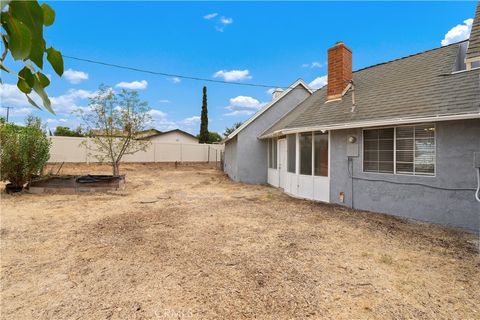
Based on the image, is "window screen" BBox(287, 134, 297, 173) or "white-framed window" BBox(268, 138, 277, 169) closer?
"window screen" BBox(287, 134, 297, 173)

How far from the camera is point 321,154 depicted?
9.13 meters

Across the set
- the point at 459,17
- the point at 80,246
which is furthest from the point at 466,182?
the point at 80,246

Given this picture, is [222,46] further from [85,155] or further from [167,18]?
[85,155]

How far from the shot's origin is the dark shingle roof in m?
5.81

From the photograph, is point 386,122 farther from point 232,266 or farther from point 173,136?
point 173,136

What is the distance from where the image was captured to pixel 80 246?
4.97m

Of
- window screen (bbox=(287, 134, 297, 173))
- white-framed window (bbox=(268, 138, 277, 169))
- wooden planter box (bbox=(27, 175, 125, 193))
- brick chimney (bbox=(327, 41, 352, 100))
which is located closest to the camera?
brick chimney (bbox=(327, 41, 352, 100))

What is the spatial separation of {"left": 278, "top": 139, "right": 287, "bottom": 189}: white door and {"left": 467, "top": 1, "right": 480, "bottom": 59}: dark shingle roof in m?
6.57

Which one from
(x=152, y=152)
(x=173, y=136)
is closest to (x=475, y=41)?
(x=152, y=152)

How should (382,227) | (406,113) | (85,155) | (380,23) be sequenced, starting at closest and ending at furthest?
(382,227), (406,113), (380,23), (85,155)

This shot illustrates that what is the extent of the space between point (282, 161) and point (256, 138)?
2681 millimetres

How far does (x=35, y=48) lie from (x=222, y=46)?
2030 centimetres

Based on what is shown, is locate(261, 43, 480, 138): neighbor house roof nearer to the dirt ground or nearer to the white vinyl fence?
the dirt ground

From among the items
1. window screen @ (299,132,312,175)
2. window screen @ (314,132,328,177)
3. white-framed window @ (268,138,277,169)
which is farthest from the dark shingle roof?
white-framed window @ (268,138,277,169)
